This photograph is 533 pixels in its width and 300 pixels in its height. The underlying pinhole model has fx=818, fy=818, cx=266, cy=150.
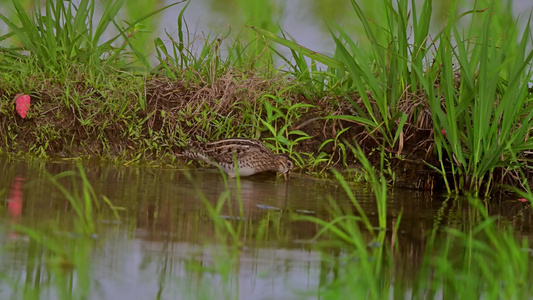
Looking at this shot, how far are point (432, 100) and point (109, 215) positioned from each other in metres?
2.65

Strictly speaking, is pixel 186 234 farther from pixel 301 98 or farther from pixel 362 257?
pixel 301 98

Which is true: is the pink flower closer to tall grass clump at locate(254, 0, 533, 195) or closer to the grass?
the grass

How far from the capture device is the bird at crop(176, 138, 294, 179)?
21.8 ft

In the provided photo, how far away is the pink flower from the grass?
0.25 feet

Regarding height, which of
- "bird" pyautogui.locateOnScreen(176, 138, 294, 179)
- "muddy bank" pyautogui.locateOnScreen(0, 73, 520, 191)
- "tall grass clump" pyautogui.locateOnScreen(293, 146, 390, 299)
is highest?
"muddy bank" pyautogui.locateOnScreen(0, 73, 520, 191)

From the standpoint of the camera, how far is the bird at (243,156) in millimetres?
6645

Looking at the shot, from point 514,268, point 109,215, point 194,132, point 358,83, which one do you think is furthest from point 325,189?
point 514,268

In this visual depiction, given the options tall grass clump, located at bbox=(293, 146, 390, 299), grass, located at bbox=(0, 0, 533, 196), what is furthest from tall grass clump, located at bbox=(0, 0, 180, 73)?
tall grass clump, located at bbox=(293, 146, 390, 299)

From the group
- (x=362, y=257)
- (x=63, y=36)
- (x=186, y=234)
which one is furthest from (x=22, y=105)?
(x=362, y=257)

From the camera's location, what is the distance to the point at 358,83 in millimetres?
6426

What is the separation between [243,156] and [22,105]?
84.7 inches

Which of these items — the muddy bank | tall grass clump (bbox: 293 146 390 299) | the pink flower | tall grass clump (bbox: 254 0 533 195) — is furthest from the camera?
the pink flower

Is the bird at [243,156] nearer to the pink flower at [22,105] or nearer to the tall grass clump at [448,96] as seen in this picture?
the tall grass clump at [448,96]

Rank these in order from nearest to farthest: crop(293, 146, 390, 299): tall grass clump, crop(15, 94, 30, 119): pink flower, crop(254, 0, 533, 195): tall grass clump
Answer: crop(293, 146, 390, 299): tall grass clump
crop(254, 0, 533, 195): tall grass clump
crop(15, 94, 30, 119): pink flower
